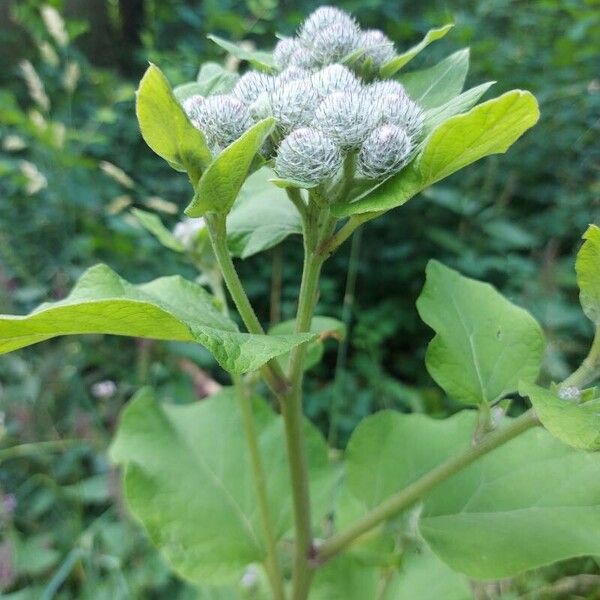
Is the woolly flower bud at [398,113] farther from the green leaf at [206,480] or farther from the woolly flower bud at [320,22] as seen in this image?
the green leaf at [206,480]

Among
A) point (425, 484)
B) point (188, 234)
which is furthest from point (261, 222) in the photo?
point (425, 484)

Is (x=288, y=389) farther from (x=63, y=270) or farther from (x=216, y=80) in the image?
(x=63, y=270)

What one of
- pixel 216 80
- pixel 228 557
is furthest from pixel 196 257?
pixel 228 557

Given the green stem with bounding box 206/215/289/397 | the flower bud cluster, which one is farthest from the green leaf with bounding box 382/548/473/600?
the flower bud cluster

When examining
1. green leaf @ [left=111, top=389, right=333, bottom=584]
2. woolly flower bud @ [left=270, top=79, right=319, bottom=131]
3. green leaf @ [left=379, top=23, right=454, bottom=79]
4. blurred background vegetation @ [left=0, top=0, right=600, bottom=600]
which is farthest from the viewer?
blurred background vegetation @ [left=0, top=0, right=600, bottom=600]

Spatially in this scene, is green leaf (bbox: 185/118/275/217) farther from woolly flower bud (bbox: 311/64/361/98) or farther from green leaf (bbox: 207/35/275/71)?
green leaf (bbox: 207/35/275/71)

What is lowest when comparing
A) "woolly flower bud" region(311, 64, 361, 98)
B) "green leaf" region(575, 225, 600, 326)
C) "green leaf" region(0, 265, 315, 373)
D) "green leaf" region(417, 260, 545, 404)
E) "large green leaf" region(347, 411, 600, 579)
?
"large green leaf" region(347, 411, 600, 579)

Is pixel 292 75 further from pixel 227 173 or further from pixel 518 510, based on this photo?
pixel 518 510
